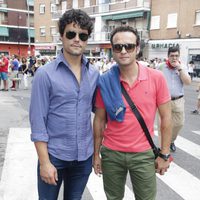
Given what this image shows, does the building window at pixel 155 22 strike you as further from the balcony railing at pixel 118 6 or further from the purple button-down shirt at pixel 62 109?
the purple button-down shirt at pixel 62 109

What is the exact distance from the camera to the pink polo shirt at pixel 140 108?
2441 mm

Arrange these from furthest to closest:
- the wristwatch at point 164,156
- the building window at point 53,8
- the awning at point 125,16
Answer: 1. the building window at point 53,8
2. the awning at point 125,16
3. the wristwatch at point 164,156

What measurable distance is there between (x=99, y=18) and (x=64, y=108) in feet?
117

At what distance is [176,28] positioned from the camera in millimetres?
27469

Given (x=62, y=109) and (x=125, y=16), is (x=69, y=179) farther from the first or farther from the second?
(x=125, y=16)

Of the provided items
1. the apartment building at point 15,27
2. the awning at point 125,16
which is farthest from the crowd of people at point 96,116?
the apartment building at point 15,27

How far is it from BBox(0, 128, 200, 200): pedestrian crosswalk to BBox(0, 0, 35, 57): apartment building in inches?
1941

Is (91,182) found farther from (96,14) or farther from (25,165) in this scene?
(96,14)

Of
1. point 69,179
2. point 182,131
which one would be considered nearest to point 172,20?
point 182,131

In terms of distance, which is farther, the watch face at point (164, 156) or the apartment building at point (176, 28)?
the apartment building at point (176, 28)

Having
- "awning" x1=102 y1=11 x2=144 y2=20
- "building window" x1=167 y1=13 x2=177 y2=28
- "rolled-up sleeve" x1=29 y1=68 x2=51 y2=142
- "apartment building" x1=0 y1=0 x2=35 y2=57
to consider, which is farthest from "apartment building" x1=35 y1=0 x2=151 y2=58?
"rolled-up sleeve" x1=29 y1=68 x2=51 y2=142

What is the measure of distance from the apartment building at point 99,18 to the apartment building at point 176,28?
110 centimetres

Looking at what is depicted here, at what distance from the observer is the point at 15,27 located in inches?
2173

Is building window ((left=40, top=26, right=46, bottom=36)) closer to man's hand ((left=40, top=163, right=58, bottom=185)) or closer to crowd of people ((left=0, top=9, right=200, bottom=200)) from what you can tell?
crowd of people ((left=0, top=9, right=200, bottom=200))
